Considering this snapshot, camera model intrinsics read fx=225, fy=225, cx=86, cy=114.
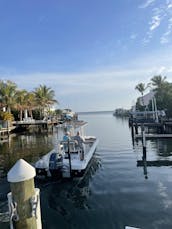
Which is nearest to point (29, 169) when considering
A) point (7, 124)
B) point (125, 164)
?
point (125, 164)

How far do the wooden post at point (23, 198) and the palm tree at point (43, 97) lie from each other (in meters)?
59.6

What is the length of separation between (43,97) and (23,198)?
60.2 m

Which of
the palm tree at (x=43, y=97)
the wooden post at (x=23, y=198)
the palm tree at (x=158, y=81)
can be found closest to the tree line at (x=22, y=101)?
the palm tree at (x=43, y=97)

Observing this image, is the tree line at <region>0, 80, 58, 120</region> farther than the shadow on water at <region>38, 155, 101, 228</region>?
Yes

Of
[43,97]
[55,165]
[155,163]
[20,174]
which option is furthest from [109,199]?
[43,97]

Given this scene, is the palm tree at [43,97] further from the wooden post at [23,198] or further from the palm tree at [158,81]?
the wooden post at [23,198]

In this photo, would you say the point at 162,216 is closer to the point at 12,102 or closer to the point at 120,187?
the point at 120,187

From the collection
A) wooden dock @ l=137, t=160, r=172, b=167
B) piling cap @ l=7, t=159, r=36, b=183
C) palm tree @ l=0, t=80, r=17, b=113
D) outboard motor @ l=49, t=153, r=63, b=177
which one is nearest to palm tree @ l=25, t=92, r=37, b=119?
palm tree @ l=0, t=80, r=17, b=113

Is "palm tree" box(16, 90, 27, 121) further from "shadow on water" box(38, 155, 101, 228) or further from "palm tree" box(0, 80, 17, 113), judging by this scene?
"shadow on water" box(38, 155, 101, 228)

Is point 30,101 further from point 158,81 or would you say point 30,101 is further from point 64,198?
point 64,198

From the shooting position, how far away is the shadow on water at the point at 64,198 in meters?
7.37

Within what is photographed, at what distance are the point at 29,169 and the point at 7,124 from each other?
40811 millimetres

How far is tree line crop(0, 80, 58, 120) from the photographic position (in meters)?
46.8

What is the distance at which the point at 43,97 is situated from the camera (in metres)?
61.9
